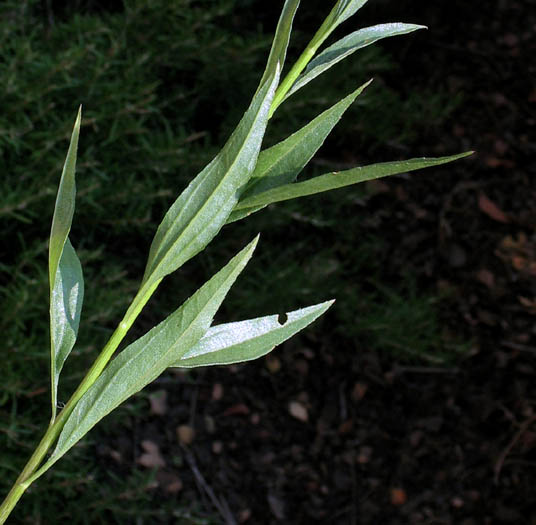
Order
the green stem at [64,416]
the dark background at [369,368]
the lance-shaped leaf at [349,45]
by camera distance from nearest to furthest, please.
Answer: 1. the green stem at [64,416]
2. the lance-shaped leaf at [349,45]
3. the dark background at [369,368]

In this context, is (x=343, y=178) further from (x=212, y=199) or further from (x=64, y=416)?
(x=64, y=416)

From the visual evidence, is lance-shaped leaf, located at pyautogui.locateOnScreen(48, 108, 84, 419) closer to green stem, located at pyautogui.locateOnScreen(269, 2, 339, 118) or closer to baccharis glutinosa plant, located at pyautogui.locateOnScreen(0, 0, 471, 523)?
baccharis glutinosa plant, located at pyautogui.locateOnScreen(0, 0, 471, 523)

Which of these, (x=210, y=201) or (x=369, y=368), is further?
(x=369, y=368)

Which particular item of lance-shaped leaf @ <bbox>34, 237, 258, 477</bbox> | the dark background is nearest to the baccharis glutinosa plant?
lance-shaped leaf @ <bbox>34, 237, 258, 477</bbox>

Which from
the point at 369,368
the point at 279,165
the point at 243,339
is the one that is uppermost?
the point at 279,165

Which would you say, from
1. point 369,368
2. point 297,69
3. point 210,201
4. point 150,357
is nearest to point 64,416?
point 150,357

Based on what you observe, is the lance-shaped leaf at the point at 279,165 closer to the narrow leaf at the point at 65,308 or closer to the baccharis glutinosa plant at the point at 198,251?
the baccharis glutinosa plant at the point at 198,251

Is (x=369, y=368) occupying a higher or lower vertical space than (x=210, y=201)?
lower

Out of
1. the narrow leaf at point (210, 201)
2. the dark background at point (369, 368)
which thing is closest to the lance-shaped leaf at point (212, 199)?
the narrow leaf at point (210, 201)
